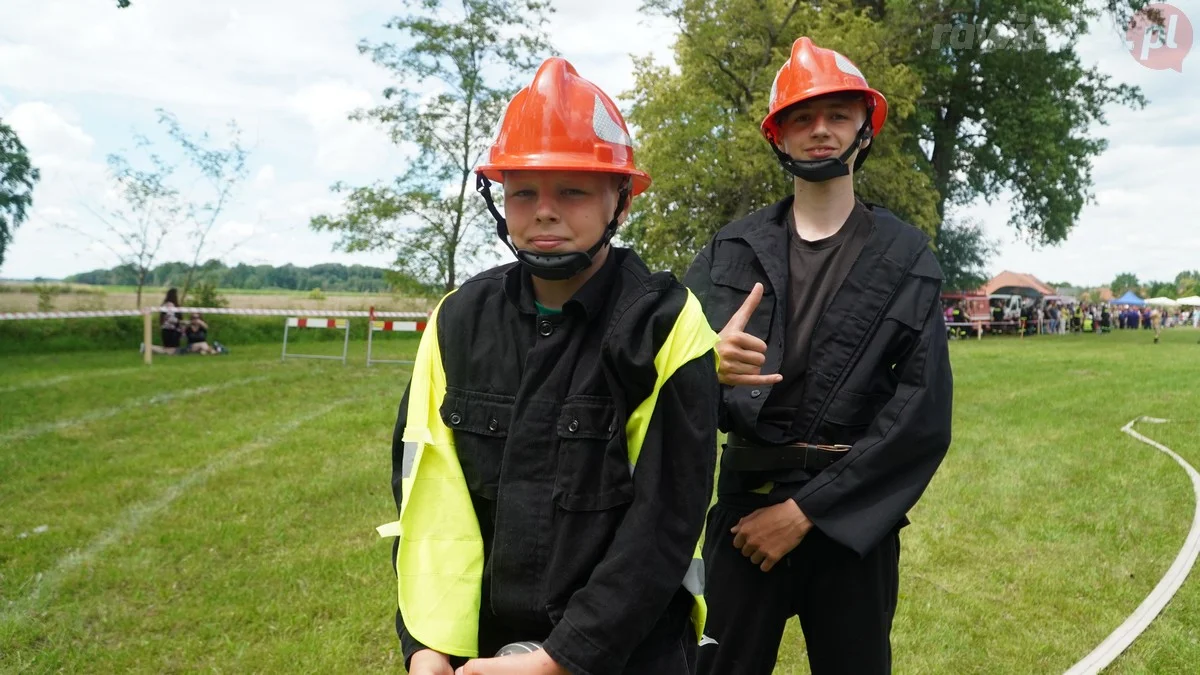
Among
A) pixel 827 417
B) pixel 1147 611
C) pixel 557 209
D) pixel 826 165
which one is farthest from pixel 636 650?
pixel 1147 611

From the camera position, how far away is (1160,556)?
547 centimetres

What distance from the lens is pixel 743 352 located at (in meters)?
2.05

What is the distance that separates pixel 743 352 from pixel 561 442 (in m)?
0.66

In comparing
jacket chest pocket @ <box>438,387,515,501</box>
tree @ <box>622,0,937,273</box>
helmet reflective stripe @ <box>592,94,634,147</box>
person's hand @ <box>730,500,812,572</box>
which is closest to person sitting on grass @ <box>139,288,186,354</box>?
tree @ <box>622,0,937,273</box>

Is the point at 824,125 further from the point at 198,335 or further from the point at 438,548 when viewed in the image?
the point at 198,335

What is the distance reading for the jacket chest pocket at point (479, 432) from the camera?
1633mm

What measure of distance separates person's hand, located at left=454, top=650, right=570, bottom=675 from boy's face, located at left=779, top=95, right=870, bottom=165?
1602mm

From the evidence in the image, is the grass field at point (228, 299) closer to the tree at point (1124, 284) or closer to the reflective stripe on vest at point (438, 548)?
the reflective stripe on vest at point (438, 548)

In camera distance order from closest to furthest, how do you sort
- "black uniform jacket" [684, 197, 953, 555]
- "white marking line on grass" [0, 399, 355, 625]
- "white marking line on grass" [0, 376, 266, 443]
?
"black uniform jacket" [684, 197, 953, 555], "white marking line on grass" [0, 399, 355, 625], "white marking line on grass" [0, 376, 266, 443]

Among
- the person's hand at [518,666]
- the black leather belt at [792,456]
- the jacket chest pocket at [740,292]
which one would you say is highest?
the jacket chest pocket at [740,292]

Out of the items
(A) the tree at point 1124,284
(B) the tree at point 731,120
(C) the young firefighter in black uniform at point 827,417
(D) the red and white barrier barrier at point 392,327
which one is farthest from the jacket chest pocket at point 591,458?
(A) the tree at point 1124,284

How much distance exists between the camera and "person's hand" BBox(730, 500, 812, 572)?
2199 mm

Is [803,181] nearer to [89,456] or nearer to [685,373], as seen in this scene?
[685,373]

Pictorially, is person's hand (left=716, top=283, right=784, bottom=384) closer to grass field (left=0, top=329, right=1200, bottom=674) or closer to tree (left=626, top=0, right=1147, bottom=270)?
grass field (left=0, top=329, right=1200, bottom=674)
